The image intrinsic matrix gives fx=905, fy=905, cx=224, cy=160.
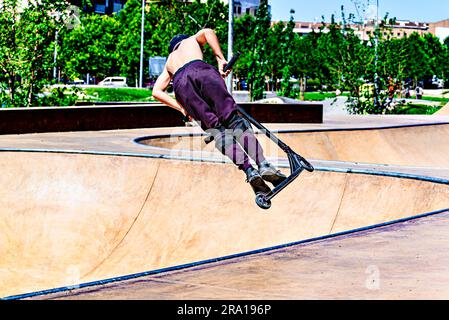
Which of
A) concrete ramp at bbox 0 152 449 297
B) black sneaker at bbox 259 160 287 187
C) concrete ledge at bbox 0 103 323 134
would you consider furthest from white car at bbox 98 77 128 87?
black sneaker at bbox 259 160 287 187

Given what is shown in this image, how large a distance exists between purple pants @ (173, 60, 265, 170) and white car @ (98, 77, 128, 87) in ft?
236

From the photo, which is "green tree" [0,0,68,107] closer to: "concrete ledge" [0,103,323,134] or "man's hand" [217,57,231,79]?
"concrete ledge" [0,103,323,134]

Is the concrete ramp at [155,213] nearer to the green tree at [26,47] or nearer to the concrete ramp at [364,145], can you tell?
the concrete ramp at [364,145]

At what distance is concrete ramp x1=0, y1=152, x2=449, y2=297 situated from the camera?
9.59 metres

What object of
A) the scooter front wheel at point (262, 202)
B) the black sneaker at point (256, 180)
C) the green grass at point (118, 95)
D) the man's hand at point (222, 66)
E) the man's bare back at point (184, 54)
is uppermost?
the man's bare back at point (184, 54)

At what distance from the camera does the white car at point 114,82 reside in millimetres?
78463

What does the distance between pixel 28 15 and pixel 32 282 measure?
549 inches

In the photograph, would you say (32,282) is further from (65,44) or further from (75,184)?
(65,44)

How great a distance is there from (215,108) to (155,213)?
4.35 metres

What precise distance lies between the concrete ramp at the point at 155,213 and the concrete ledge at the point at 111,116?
6.61 meters

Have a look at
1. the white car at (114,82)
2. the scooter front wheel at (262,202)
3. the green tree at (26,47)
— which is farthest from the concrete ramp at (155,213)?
the white car at (114,82)

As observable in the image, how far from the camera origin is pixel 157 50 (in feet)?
252

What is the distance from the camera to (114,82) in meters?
81.1
